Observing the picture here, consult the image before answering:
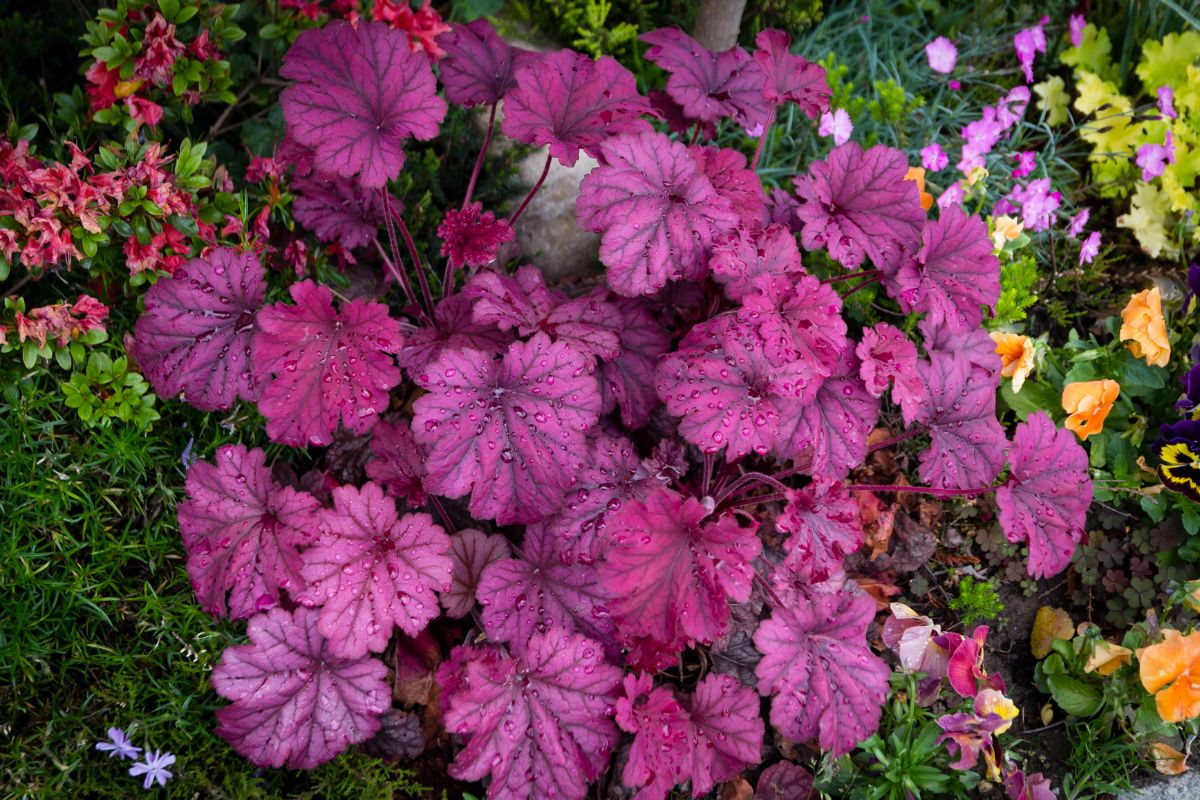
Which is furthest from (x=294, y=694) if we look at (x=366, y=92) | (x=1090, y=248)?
(x=1090, y=248)

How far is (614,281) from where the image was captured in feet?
6.57

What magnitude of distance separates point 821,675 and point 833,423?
0.58 metres

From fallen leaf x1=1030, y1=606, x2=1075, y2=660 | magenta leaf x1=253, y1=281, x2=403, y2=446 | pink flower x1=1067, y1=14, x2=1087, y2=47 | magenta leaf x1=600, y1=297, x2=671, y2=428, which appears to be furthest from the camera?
pink flower x1=1067, y1=14, x2=1087, y2=47

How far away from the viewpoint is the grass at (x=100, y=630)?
6.99ft

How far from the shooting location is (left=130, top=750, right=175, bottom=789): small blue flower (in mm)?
1990

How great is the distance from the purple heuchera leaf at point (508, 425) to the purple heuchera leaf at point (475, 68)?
0.77 m

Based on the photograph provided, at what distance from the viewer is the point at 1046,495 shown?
7.16 feet

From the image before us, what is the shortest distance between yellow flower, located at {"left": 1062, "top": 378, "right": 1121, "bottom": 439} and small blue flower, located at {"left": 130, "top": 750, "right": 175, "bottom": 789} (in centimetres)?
247

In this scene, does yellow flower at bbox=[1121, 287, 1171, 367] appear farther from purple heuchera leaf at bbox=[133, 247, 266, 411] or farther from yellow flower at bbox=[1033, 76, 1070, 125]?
purple heuchera leaf at bbox=[133, 247, 266, 411]

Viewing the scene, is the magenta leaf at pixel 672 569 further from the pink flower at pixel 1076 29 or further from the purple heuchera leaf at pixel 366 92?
the pink flower at pixel 1076 29

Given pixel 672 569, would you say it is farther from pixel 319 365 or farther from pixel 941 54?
pixel 941 54

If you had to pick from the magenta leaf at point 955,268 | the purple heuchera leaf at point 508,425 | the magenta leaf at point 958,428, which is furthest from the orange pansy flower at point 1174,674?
the purple heuchera leaf at point 508,425

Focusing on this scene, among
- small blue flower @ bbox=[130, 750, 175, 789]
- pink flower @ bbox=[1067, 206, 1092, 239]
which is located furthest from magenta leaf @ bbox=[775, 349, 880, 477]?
small blue flower @ bbox=[130, 750, 175, 789]

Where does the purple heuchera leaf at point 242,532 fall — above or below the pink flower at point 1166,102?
below
